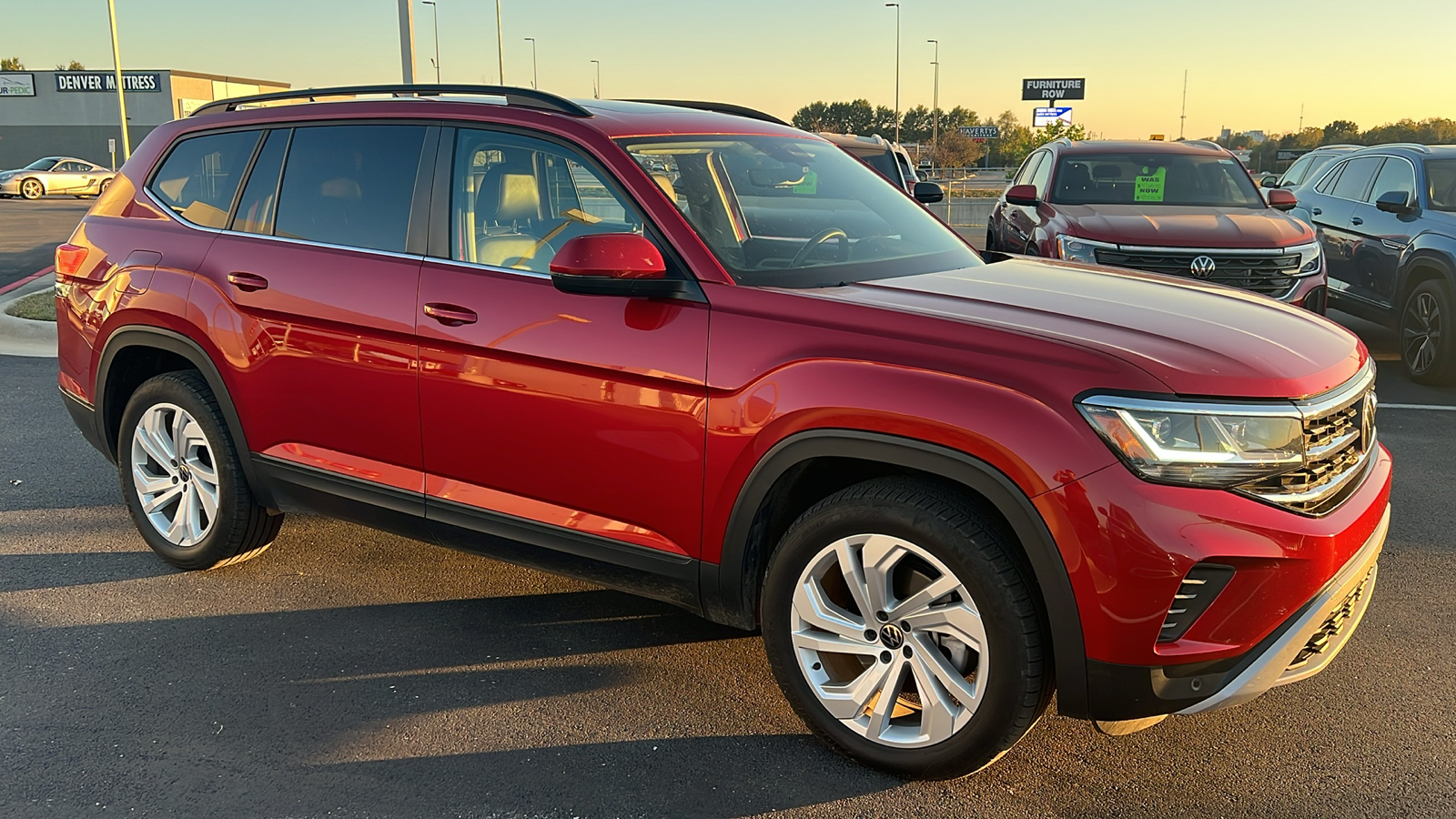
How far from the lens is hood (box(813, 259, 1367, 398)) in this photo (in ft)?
8.94

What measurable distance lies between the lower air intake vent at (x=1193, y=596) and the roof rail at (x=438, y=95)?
233 cm

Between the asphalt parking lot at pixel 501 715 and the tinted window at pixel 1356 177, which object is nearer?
the asphalt parking lot at pixel 501 715

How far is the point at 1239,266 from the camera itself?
784cm

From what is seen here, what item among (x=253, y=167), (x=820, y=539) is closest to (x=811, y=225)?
(x=820, y=539)

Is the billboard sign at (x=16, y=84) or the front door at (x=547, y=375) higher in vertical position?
the billboard sign at (x=16, y=84)

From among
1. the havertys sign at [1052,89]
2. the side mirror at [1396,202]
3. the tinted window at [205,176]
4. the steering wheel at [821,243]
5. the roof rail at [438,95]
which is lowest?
the side mirror at [1396,202]

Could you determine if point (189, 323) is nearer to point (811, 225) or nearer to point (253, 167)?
point (253, 167)

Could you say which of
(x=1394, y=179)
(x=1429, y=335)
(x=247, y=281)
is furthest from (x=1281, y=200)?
(x=247, y=281)

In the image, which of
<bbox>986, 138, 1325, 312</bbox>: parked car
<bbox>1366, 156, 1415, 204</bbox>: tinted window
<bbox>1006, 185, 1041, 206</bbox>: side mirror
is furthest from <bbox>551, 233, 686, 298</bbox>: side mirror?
<bbox>1366, 156, 1415, 204</bbox>: tinted window

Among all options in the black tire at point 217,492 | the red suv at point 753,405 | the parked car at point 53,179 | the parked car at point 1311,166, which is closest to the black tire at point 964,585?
the red suv at point 753,405

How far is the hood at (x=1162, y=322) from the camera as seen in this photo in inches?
107

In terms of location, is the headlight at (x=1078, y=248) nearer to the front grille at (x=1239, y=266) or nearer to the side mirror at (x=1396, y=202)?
the front grille at (x=1239, y=266)

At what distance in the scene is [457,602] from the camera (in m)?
4.28

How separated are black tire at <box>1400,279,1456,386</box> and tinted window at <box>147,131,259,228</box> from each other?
26.0 feet
